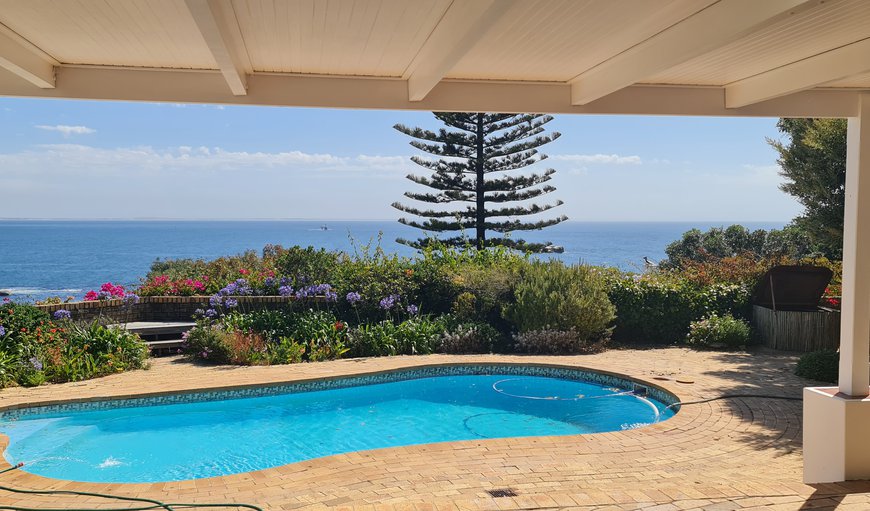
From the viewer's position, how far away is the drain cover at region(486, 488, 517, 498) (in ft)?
12.8

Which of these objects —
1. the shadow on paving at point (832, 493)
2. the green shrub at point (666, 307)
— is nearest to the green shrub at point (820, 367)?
the green shrub at point (666, 307)

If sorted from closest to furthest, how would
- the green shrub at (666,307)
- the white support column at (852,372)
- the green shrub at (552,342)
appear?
the white support column at (852,372)
the green shrub at (552,342)
the green shrub at (666,307)

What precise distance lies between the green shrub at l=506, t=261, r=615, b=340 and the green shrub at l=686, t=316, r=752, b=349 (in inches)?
43.6

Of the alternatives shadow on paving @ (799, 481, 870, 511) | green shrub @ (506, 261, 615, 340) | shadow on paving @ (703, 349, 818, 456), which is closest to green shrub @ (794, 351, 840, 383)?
shadow on paving @ (703, 349, 818, 456)

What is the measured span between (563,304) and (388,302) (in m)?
2.30

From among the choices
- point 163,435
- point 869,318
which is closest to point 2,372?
point 163,435

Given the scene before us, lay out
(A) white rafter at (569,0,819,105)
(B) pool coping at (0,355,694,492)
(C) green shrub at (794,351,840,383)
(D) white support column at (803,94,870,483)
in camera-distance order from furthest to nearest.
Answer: (C) green shrub at (794,351,840,383) < (B) pool coping at (0,355,694,492) < (D) white support column at (803,94,870,483) < (A) white rafter at (569,0,819,105)

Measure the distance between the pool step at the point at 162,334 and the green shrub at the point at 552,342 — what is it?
4232 millimetres

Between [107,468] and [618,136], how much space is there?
2524 inches

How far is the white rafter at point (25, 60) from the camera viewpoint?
11.1ft

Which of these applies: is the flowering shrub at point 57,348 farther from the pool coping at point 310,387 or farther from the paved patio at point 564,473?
the pool coping at point 310,387

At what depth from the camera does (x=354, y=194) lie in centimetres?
6812

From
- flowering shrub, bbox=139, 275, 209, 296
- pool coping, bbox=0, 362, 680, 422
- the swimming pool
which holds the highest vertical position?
flowering shrub, bbox=139, 275, 209, 296

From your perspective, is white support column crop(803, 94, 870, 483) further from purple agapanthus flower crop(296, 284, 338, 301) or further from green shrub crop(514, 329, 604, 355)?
purple agapanthus flower crop(296, 284, 338, 301)
